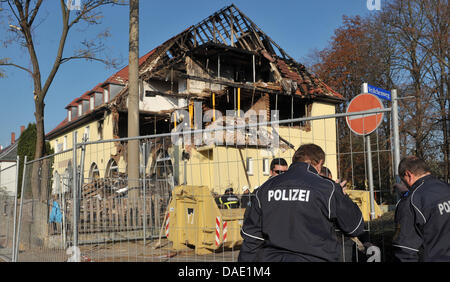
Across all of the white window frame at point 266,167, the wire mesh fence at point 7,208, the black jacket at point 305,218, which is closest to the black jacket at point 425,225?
the black jacket at point 305,218

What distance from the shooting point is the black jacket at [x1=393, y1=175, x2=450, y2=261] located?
3189 mm

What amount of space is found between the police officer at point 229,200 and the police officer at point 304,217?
362 centimetres

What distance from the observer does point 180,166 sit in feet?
22.8

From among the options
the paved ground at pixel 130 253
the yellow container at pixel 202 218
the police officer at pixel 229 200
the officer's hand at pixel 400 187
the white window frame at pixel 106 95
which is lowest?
the paved ground at pixel 130 253

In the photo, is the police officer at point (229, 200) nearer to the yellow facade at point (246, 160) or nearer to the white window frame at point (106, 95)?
the yellow facade at point (246, 160)

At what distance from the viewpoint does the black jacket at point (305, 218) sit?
9.89 ft

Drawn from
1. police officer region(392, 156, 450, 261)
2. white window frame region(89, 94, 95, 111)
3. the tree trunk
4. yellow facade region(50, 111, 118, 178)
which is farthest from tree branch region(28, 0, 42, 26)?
white window frame region(89, 94, 95, 111)

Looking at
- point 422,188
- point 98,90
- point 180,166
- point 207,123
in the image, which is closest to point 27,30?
point 180,166

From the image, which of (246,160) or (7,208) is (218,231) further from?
(7,208)

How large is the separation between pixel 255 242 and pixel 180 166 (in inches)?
149

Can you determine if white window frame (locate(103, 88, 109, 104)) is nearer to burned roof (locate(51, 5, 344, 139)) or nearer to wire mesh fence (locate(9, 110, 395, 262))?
burned roof (locate(51, 5, 344, 139))

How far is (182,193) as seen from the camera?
8484mm

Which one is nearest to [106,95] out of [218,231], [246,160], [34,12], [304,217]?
[34,12]
